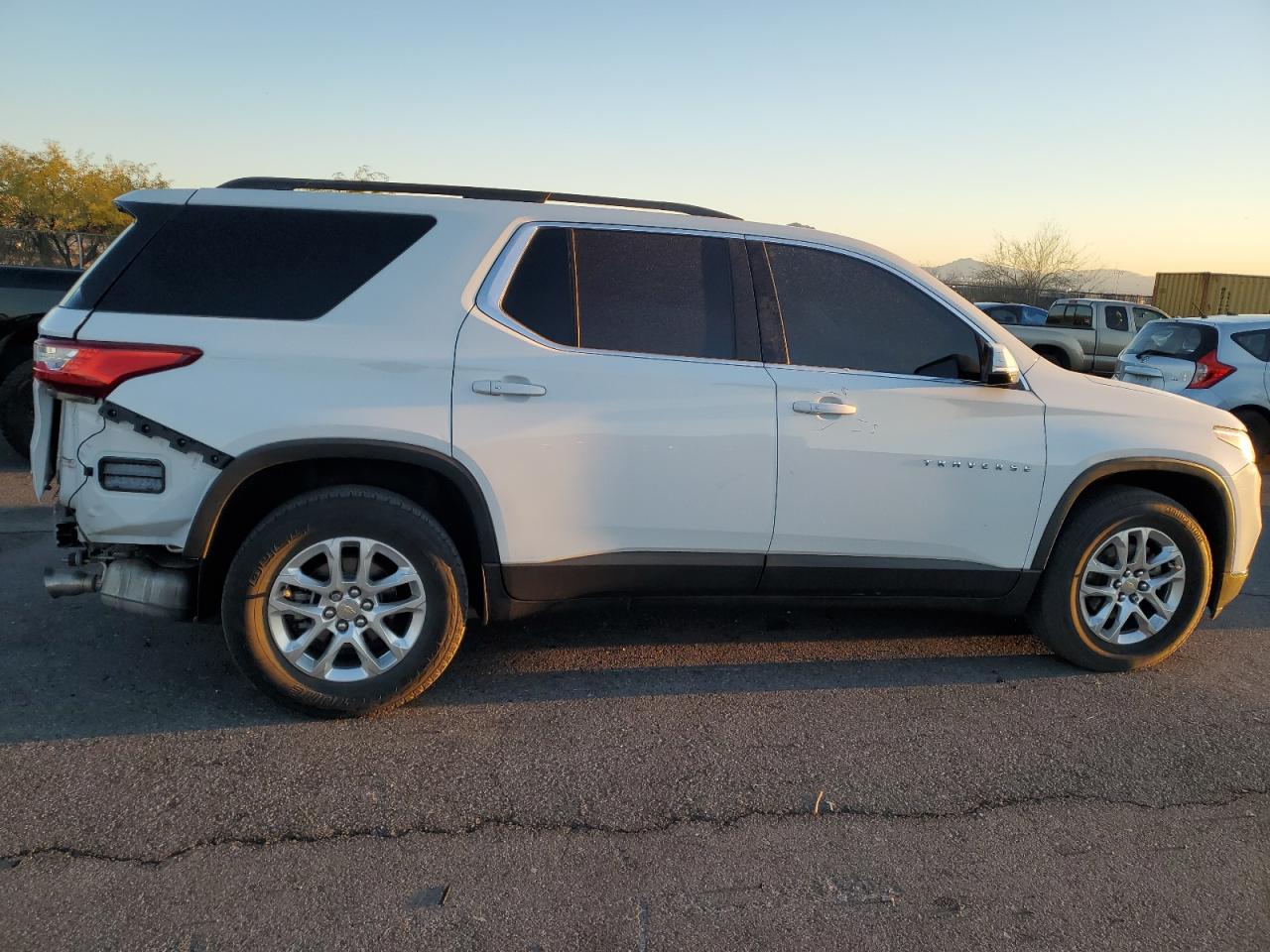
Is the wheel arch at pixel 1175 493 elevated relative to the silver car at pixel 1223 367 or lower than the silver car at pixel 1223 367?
lower

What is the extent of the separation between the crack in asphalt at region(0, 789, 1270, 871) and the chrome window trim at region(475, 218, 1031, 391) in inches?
66.1

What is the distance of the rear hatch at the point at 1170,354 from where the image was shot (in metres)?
9.31

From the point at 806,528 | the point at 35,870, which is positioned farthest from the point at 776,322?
the point at 35,870

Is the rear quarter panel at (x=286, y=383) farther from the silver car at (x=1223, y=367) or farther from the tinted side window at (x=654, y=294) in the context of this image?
the silver car at (x=1223, y=367)

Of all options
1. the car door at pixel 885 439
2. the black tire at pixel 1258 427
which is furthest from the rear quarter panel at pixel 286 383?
the black tire at pixel 1258 427

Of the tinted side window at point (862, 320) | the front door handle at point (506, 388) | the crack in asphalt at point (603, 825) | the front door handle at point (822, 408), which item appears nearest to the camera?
the crack in asphalt at point (603, 825)

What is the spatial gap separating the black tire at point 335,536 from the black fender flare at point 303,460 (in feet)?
0.48

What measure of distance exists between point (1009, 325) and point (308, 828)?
20.0 metres

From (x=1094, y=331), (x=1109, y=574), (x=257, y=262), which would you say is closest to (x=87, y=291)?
(x=257, y=262)

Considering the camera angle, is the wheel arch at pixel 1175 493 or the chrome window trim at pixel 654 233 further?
the wheel arch at pixel 1175 493

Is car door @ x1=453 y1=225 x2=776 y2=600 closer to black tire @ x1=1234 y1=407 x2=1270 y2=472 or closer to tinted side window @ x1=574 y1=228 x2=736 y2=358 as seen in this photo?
tinted side window @ x1=574 y1=228 x2=736 y2=358

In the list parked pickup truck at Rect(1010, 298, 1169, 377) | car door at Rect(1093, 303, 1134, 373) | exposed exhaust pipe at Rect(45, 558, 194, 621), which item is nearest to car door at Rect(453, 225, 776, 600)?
exposed exhaust pipe at Rect(45, 558, 194, 621)

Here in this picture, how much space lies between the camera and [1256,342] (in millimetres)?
9211

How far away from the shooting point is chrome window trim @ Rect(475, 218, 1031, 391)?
139 inches
